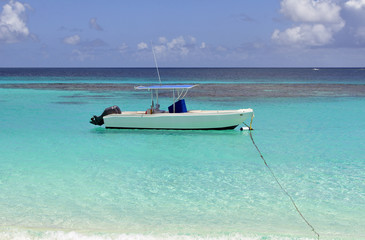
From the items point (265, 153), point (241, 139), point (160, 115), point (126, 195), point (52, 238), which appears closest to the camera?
point (52, 238)

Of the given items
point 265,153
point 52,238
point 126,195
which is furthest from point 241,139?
point 52,238

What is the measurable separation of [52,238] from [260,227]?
372 centimetres

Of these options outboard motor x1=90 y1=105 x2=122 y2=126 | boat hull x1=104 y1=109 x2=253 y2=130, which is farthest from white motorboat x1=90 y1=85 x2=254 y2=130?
outboard motor x1=90 y1=105 x2=122 y2=126

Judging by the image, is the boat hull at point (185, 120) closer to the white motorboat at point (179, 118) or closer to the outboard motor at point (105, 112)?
the white motorboat at point (179, 118)

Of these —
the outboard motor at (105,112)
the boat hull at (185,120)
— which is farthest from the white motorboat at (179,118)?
the outboard motor at (105,112)

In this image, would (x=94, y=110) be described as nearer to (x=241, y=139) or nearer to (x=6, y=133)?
(x=6, y=133)

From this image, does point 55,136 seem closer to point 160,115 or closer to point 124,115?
point 124,115

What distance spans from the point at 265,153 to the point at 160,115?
5688 millimetres

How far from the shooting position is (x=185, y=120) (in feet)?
59.7

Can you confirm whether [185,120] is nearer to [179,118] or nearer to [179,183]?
[179,118]

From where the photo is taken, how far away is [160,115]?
59.9ft

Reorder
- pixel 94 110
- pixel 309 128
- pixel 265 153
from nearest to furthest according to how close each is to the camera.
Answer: pixel 265 153 < pixel 309 128 < pixel 94 110

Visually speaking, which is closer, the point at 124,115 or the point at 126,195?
the point at 126,195

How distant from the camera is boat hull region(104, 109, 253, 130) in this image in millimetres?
18078
